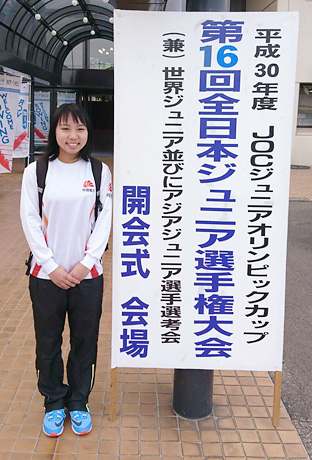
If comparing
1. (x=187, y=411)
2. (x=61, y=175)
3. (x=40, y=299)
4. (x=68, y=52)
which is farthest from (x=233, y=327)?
(x=68, y=52)

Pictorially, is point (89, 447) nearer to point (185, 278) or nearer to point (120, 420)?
point (120, 420)

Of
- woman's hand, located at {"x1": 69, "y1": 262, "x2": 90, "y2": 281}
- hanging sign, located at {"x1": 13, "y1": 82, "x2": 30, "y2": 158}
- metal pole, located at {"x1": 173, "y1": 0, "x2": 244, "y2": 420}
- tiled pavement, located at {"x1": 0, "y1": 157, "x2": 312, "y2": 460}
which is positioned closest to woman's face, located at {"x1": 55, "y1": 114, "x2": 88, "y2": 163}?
woman's hand, located at {"x1": 69, "y1": 262, "x2": 90, "y2": 281}

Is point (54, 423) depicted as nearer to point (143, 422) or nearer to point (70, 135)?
point (143, 422)

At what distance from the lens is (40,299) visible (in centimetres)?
266

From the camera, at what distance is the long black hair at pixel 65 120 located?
2.61 m

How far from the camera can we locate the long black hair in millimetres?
2607

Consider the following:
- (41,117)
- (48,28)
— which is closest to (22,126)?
(48,28)

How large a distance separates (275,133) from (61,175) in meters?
1.15

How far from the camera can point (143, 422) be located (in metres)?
2.94

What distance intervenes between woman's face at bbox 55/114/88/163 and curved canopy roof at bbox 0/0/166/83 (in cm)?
573

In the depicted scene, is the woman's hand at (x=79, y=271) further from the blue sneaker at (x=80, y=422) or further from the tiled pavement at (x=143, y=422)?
the tiled pavement at (x=143, y=422)

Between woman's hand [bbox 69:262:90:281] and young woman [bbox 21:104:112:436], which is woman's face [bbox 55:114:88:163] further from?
woman's hand [bbox 69:262:90:281]

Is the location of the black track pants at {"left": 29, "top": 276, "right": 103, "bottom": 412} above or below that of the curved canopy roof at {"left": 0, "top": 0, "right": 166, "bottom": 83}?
below

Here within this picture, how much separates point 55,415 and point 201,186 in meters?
1.54
